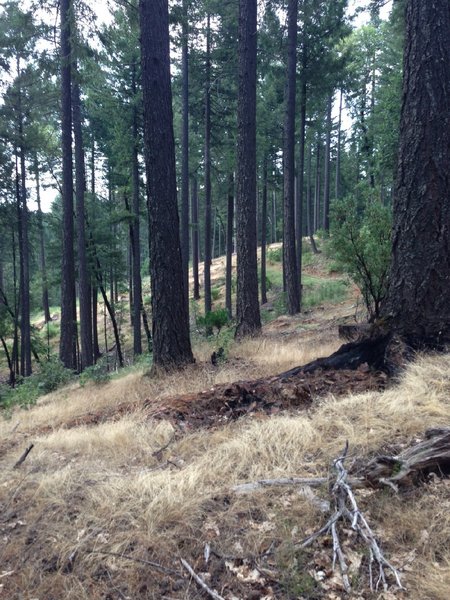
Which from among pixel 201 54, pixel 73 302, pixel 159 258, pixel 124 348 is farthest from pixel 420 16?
pixel 124 348

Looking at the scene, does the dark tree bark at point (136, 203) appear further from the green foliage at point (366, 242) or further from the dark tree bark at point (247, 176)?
the green foliage at point (366, 242)

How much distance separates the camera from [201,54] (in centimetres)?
1612

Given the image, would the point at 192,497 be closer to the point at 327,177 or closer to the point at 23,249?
the point at 23,249

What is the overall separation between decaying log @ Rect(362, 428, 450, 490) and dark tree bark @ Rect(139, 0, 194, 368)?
4533 mm

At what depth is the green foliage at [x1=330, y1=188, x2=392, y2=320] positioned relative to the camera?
726 cm

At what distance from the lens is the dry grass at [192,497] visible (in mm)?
2160

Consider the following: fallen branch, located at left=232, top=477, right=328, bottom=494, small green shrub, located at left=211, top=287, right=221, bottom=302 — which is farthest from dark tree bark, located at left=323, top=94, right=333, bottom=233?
fallen branch, located at left=232, top=477, right=328, bottom=494

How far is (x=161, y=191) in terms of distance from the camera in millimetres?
6664

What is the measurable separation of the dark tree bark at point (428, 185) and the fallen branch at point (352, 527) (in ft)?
7.72

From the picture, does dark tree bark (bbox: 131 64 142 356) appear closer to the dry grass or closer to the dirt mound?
the dirt mound

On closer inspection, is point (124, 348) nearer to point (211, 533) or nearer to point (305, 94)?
point (305, 94)

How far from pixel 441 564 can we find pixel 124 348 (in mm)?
22890

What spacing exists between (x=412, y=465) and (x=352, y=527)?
0.60 meters

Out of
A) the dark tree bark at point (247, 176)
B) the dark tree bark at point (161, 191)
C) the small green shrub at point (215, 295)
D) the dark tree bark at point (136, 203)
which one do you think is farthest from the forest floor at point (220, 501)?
the small green shrub at point (215, 295)
